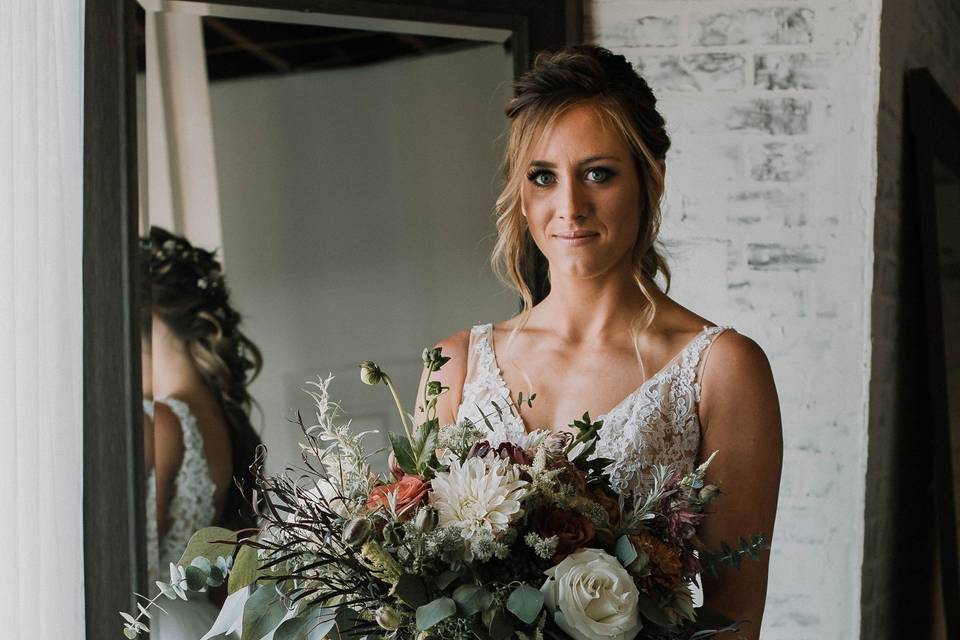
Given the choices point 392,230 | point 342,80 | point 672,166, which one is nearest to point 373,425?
point 392,230

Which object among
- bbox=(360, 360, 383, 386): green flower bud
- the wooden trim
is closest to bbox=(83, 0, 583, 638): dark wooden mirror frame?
the wooden trim

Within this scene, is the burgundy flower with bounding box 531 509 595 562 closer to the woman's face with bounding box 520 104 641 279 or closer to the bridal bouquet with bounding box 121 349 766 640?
the bridal bouquet with bounding box 121 349 766 640

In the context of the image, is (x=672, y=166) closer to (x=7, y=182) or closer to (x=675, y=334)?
(x=675, y=334)

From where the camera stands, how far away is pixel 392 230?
2375mm

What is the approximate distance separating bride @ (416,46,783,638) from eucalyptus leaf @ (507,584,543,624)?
528 mm

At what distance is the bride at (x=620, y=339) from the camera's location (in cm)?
161

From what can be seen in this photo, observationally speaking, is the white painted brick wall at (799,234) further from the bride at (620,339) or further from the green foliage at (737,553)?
the green foliage at (737,553)

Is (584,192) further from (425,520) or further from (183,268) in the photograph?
(183,268)

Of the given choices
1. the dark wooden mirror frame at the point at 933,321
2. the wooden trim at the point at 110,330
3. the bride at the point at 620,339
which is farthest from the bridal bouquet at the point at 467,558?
the dark wooden mirror frame at the point at 933,321

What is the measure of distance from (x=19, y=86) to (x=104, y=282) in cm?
43

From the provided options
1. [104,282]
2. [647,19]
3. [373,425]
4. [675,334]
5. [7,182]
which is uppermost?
[647,19]

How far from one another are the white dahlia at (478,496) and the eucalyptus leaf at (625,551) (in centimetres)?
13

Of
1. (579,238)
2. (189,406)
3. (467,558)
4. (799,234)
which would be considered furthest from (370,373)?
(799,234)

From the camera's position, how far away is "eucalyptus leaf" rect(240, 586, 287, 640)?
108 cm
